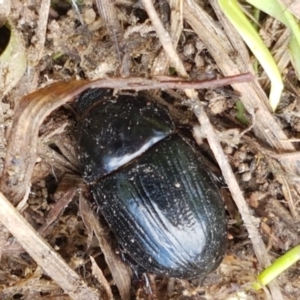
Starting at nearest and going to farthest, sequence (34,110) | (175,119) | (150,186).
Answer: (34,110) < (150,186) < (175,119)

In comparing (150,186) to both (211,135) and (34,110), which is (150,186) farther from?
(34,110)

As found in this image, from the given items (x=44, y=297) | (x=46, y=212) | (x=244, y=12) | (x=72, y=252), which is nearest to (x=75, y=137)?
(x=46, y=212)

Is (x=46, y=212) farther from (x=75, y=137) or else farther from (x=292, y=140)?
(x=292, y=140)

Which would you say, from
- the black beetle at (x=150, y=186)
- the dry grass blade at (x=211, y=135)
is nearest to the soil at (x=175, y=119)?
the dry grass blade at (x=211, y=135)

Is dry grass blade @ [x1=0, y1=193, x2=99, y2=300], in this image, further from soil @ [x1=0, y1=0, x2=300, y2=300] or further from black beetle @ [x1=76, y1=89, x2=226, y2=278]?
black beetle @ [x1=76, y1=89, x2=226, y2=278]

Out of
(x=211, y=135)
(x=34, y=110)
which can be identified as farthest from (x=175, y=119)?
(x=34, y=110)

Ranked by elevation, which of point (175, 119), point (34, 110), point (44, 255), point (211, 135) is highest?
point (34, 110)
